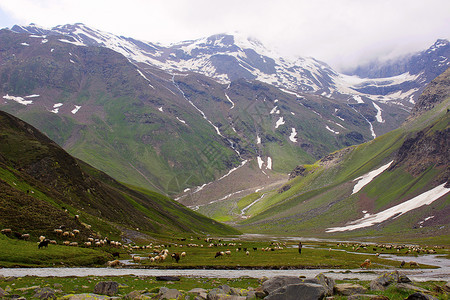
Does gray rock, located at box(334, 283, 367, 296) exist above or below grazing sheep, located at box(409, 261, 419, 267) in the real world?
above

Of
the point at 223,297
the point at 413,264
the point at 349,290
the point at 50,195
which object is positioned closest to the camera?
the point at 223,297

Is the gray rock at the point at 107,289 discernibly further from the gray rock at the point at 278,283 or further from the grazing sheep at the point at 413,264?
the grazing sheep at the point at 413,264

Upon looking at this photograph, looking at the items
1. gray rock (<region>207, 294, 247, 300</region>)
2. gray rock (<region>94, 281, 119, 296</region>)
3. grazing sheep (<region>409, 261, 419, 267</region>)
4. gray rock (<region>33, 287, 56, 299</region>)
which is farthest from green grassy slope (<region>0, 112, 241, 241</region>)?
grazing sheep (<region>409, 261, 419, 267</region>)

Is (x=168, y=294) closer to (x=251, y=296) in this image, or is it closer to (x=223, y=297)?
(x=223, y=297)

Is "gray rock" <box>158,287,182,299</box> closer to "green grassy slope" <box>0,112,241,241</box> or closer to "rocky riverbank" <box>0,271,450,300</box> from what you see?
"rocky riverbank" <box>0,271,450,300</box>

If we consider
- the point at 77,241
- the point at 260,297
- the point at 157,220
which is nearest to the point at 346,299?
the point at 260,297

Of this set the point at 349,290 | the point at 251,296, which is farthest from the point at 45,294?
the point at 349,290

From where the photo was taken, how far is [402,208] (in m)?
188

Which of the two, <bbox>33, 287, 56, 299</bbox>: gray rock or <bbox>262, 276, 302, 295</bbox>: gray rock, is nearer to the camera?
<bbox>33, 287, 56, 299</bbox>: gray rock

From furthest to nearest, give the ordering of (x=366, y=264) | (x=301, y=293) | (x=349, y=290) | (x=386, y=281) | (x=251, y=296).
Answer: (x=366, y=264), (x=386, y=281), (x=251, y=296), (x=349, y=290), (x=301, y=293)

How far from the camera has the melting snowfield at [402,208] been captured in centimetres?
18112

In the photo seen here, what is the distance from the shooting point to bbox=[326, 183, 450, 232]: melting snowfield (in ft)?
594

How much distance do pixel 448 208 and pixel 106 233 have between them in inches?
6718

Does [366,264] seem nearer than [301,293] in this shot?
No
